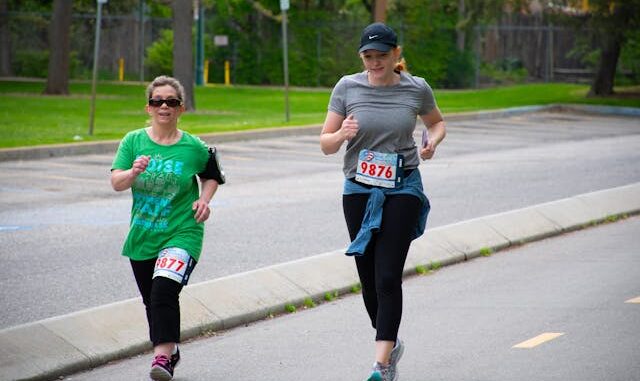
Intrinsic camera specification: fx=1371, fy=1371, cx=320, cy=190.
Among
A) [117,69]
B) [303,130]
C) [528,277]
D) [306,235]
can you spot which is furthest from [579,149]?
[117,69]

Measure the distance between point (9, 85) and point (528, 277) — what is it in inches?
1367

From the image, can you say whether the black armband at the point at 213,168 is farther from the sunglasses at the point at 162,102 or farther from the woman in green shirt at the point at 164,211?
the sunglasses at the point at 162,102

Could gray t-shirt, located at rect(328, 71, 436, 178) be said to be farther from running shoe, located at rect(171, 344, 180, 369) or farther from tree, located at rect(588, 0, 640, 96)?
tree, located at rect(588, 0, 640, 96)

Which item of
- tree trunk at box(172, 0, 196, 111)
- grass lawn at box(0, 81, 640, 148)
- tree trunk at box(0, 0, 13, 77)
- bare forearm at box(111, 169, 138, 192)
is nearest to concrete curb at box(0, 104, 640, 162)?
grass lawn at box(0, 81, 640, 148)

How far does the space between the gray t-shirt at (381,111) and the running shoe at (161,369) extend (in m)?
1.37

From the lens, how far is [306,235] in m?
13.3

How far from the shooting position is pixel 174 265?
7.10 meters

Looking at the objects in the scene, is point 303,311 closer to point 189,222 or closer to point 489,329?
point 489,329

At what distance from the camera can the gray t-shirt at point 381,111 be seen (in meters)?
7.20

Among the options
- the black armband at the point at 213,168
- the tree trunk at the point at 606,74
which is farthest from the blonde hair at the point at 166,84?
the tree trunk at the point at 606,74

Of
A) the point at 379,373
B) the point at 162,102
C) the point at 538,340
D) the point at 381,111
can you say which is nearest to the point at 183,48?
the point at 538,340

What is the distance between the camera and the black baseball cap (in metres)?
7.05

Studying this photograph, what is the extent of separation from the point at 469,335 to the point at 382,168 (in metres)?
1.82

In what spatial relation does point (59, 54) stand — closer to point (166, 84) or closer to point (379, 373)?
point (166, 84)
